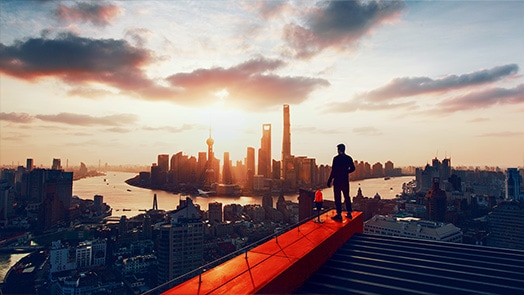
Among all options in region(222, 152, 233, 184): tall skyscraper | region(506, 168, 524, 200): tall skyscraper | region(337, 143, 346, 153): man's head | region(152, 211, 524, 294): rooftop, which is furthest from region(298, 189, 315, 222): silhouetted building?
region(222, 152, 233, 184): tall skyscraper

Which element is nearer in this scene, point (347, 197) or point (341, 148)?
point (347, 197)

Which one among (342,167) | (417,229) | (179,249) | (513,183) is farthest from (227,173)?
(342,167)

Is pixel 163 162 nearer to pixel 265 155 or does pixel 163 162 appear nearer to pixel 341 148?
pixel 265 155

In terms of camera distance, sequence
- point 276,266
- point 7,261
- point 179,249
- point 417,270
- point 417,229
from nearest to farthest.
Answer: point 276,266
point 417,270
point 179,249
point 417,229
point 7,261

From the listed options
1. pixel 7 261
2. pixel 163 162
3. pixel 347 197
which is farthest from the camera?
pixel 163 162

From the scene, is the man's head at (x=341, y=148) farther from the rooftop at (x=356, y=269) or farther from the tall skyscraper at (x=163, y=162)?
the tall skyscraper at (x=163, y=162)

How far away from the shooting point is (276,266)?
2.60 m

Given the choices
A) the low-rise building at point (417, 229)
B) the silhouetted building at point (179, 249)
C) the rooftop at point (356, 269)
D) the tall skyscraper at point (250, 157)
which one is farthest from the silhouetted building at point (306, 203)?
the tall skyscraper at point (250, 157)

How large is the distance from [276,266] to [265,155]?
108237mm

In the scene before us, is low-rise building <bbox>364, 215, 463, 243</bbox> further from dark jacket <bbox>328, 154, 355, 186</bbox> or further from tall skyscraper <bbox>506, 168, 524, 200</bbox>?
tall skyscraper <bbox>506, 168, 524, 200</bbox>

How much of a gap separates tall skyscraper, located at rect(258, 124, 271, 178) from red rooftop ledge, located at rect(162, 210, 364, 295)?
4000 inches

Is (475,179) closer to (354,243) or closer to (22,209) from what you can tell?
(354,243)

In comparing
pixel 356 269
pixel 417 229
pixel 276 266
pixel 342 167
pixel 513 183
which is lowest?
pixel 417 229

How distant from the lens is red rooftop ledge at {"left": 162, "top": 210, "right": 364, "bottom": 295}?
2199 millimetres
